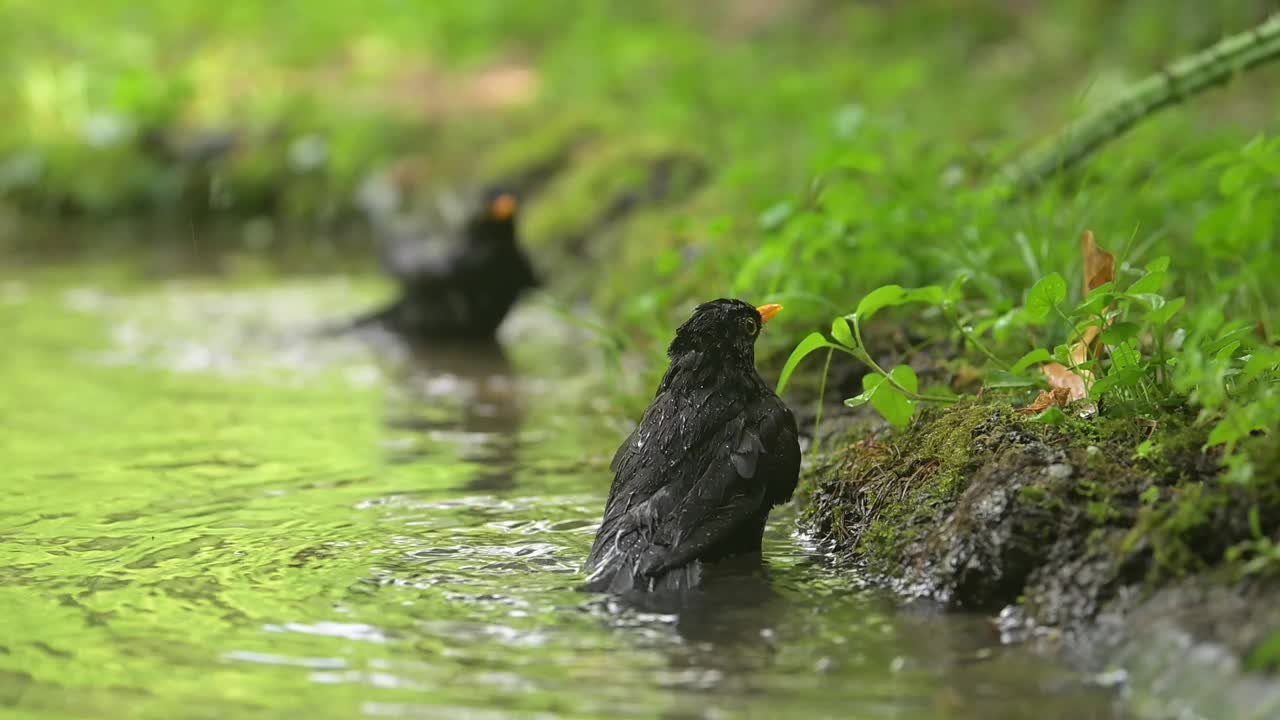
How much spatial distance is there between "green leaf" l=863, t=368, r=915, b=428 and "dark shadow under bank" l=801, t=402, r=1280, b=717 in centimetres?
23

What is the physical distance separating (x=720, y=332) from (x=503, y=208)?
14.7 feet

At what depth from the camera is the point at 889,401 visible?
13.2 ft

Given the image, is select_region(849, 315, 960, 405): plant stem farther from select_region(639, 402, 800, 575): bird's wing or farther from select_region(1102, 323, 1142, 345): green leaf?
select_region(1102, 323, 1142, 345): green leaf

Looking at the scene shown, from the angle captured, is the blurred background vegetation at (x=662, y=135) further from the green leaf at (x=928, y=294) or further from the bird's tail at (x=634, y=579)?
the bird's tail at (x=634, y=579)

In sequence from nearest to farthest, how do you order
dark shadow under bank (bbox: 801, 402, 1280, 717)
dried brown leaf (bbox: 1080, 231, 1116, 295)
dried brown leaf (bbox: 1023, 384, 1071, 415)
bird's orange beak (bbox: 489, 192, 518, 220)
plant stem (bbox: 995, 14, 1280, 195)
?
dark shadow under bank (bbox: 801, 402, 1280, 717) < dried brown leaf (bbox: 1023, 384, 1071, 415) < dried brown leaf (bbox: 1080, 231, 1116, 295) < plant stem (bbox: 995, 14, 1280, 195) < bird's orange beak (bbox: 489, 192, 518, 220)

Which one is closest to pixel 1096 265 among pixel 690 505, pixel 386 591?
pixel 690 505

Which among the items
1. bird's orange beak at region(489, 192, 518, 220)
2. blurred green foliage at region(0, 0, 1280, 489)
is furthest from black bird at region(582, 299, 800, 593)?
bird's orange beak at region(489, 192, 518, 220)

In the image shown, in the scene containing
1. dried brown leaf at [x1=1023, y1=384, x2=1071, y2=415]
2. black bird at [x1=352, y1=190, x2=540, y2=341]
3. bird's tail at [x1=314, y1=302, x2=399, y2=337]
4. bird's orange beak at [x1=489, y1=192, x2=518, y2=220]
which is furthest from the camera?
bird's tail at [x1=314, y1=302, x2=399, y2=337]

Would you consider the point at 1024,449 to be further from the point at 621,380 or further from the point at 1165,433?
the point at 621,380

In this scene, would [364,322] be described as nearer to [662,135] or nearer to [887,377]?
[662,135]

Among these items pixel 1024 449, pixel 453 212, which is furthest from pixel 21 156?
→ pixel 1024 449

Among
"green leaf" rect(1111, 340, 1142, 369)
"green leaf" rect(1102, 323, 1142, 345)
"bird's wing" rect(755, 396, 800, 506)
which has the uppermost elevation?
"green leaf" rect(1102, 323, 1142, 345)

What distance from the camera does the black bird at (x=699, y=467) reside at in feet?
12.9

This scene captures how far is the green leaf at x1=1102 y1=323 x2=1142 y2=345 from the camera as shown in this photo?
3.90 m
